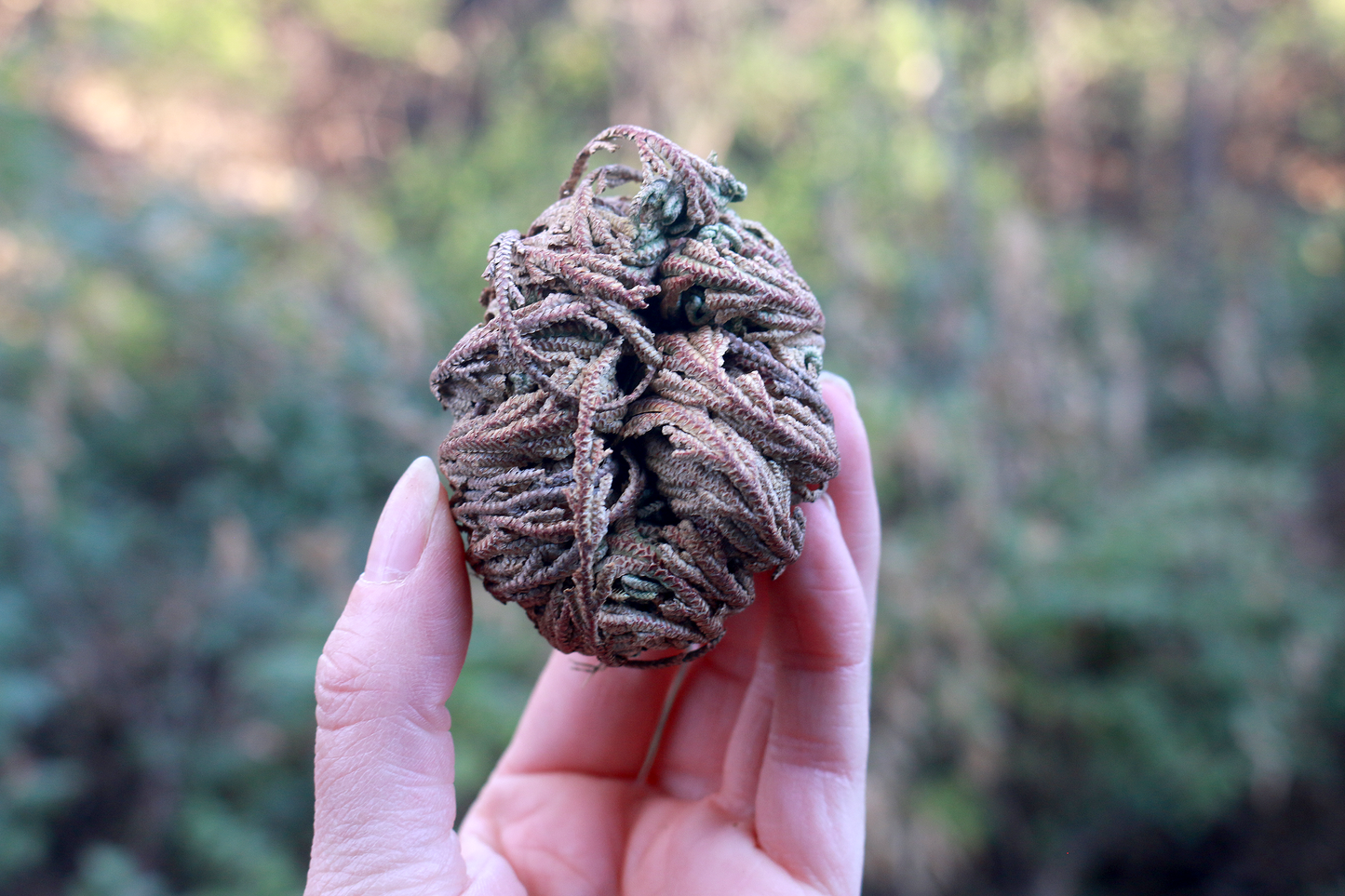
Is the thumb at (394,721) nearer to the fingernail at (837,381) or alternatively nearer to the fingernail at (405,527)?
the fingernail at (405,527)

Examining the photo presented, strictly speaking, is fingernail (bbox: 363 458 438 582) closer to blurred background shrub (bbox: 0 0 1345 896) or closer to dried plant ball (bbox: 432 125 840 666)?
dried plant ball (bbox: 432 125 840 666)

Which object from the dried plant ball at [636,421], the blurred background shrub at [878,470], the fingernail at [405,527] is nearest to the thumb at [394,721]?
the fingernail at [405,527]

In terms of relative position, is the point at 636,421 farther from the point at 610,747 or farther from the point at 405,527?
the point at 610,747

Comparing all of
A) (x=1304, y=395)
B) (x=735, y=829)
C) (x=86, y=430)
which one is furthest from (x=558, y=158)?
(x=735, y=829)

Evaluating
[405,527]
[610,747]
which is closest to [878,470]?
[610,747]

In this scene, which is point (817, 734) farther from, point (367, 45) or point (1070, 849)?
point (367, 45)

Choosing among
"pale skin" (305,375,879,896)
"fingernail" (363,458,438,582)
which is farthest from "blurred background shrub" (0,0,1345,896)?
"fingernail" (363,458,438,582)
